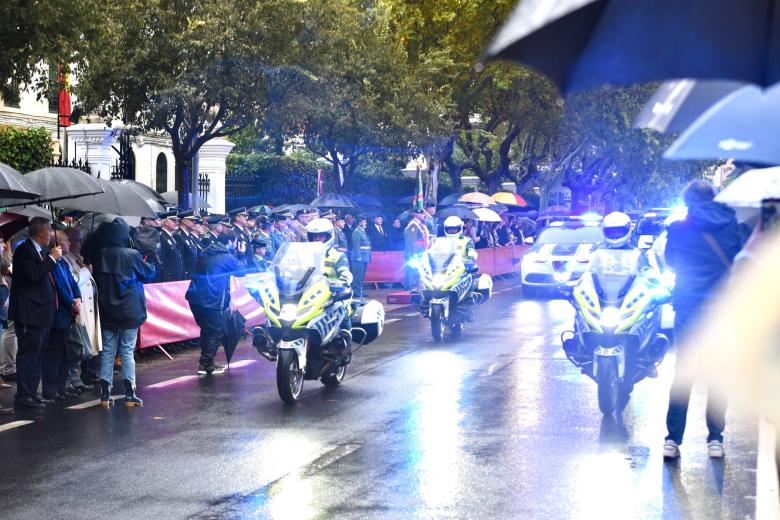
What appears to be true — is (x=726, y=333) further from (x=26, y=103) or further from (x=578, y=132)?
(x=578, y=132)

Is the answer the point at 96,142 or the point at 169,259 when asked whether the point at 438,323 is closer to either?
the point at 169,259

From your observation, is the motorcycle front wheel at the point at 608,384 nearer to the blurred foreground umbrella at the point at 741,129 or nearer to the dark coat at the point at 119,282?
the dark coat at the point at 119,282

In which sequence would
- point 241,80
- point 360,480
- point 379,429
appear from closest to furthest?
1. point 360,480
2. point 379,429
3. point 241,80

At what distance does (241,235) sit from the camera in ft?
64.3

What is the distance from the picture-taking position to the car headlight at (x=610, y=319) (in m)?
10.7

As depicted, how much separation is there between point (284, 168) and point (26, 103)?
1141 cm

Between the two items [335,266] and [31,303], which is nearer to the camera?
[31,303]

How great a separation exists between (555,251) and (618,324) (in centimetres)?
1771

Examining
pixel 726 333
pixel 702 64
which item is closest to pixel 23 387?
pixel 726 333

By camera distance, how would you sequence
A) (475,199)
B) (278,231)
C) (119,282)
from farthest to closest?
(475,199)
(278,231)
(119,282)

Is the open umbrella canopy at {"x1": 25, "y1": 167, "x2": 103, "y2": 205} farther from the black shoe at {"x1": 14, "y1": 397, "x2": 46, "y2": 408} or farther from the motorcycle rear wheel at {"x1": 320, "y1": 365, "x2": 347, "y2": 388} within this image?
the motorcycle rear wheel at {"x1": 320, "y1": 365, "x2": 347, "y2": 388}

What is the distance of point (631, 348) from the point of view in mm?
10719

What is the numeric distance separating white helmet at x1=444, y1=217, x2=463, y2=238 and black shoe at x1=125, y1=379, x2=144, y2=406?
719cm

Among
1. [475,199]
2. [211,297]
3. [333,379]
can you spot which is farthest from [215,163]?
[333,379]
